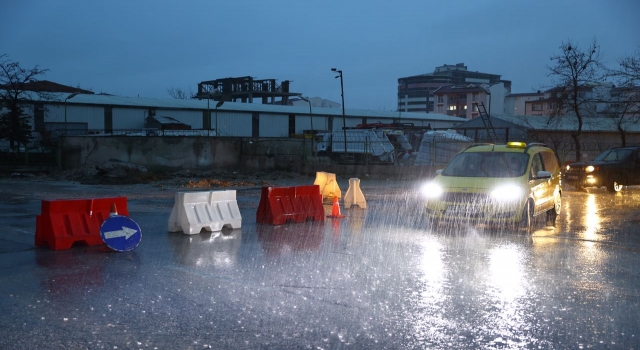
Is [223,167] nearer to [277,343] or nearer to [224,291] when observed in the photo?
[224,291]

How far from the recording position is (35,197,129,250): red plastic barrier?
33.1 ft

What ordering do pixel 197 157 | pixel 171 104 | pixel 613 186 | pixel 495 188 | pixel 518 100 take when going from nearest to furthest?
pixel 495 188 → pixel 613 186 → pixel 197 157 → pixel 171 104 → pixel 518 100

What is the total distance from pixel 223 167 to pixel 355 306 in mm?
24578

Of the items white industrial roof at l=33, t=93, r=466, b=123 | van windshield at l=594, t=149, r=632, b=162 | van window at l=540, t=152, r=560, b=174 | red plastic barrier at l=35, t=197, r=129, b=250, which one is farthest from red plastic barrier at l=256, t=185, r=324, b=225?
white industrial roof at l=33, t=93, r=466, b=123

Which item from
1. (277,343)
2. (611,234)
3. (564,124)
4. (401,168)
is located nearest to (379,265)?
(277,343)

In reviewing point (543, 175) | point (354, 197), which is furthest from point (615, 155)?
point (543, 175)

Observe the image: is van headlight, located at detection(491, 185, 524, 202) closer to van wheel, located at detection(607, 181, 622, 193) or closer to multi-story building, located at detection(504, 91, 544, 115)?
van wheel, located at detection(607, 181, 622, 193)

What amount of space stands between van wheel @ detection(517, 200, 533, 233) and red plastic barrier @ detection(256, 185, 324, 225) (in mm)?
4154

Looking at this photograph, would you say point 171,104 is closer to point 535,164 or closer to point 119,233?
point 535,164

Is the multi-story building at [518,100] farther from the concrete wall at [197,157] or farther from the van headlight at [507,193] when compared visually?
the van headlight at [507,193]

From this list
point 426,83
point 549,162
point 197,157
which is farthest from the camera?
point 426,83

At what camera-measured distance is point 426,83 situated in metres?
172

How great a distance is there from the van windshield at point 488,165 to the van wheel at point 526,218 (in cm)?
69

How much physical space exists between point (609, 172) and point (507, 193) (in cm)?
1200
